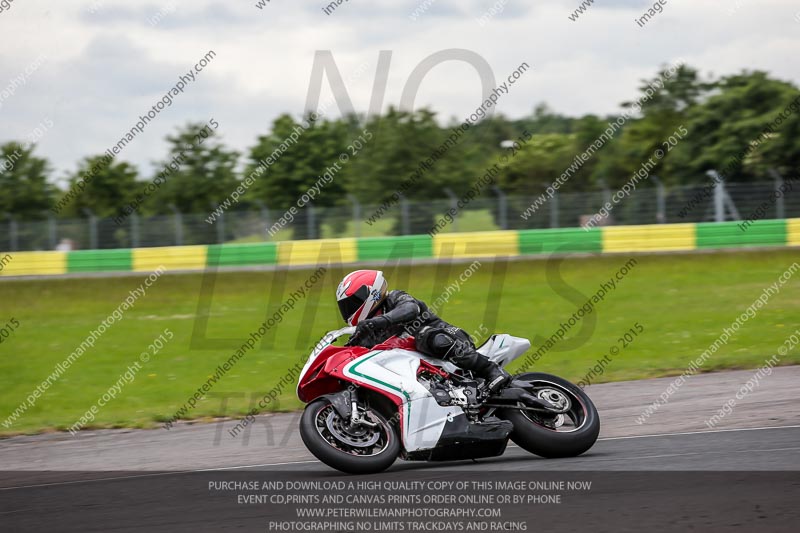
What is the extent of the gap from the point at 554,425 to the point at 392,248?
66.1 feet

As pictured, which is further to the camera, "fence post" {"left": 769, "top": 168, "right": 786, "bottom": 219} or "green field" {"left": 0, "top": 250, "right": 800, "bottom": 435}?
"fence post" {"left": 769, "top": 168, "right": 786, "bottom": 219}

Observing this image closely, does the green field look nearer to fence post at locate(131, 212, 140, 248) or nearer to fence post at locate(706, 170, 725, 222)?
fence post at locate(706, 170, 725, 222)

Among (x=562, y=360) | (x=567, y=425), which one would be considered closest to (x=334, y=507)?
(x=567, y=425)

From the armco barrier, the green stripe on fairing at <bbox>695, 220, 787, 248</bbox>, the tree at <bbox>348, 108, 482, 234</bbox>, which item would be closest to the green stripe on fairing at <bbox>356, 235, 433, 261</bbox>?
the armco barrier

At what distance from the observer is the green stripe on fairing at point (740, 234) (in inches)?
1004

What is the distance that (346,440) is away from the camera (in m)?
7.07

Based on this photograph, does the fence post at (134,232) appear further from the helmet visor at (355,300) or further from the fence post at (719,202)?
the helmet visor at (355,300)

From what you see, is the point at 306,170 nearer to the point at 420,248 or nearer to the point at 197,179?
the point at 197,179

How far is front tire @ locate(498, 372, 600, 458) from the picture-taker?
7.39 metres

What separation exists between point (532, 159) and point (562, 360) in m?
37.8

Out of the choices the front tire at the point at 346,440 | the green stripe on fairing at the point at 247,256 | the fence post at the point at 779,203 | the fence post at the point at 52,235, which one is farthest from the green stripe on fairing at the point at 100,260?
the front tire at the point at 346,440

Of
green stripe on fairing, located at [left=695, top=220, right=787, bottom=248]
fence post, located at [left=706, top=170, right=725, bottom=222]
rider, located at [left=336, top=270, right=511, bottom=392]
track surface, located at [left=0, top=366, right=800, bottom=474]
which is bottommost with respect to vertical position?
green stripe on fairing, located at [left=695, top=220, right=787, bottom=248]

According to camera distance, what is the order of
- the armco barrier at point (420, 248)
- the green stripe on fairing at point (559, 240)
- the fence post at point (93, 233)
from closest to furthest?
the armco barrier at point (420, 248) → the green stripe on fairing at point (559, 240) → the fence post at point (93, 233)

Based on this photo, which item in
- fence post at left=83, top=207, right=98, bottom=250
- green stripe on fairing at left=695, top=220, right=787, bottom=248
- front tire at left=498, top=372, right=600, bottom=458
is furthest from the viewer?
fence post at left=83, top=207, right=98, bottom=250
